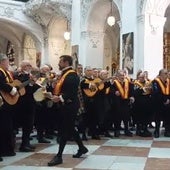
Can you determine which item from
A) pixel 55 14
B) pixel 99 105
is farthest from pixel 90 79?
pixel 55 14

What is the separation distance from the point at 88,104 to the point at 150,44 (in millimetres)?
6348

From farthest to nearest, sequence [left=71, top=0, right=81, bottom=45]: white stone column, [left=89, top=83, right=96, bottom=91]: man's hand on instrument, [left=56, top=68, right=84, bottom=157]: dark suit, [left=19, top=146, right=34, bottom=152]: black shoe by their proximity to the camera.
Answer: [left=71, top=0, right=81, bottom=45]: white stone column → [left=89, top=83, right=96, bottom=91]: man's hand on instrument → [left=19, top=146, right=34, bottom=152]: black shoe → [left=56, top=68, right=84, bottom=157]: dark suit

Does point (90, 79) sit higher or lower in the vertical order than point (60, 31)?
lower

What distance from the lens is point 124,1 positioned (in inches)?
627

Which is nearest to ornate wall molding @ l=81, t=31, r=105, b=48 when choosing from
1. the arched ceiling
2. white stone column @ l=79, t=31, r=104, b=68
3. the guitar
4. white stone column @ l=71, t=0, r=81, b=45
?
white stone column @ l=79, t=31, r=104, b=68

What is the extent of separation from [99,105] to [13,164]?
138 inches

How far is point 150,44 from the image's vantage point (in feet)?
48.7

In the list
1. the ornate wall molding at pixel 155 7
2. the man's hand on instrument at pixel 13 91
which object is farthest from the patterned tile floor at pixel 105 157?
the ornate wall molding at pixel 155 7

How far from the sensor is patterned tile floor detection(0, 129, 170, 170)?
6.09 meters

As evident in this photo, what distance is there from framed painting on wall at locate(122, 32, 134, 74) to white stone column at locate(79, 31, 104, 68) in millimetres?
3032

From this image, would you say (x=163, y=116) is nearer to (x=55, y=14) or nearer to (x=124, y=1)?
(x=124, y=1)

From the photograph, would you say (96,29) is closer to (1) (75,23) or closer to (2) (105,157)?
(1) (75,23)

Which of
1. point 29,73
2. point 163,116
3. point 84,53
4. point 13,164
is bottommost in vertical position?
point 13,164

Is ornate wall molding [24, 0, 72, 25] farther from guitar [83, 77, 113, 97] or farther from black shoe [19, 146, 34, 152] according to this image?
black shoe [19, 146, 34, 152]
